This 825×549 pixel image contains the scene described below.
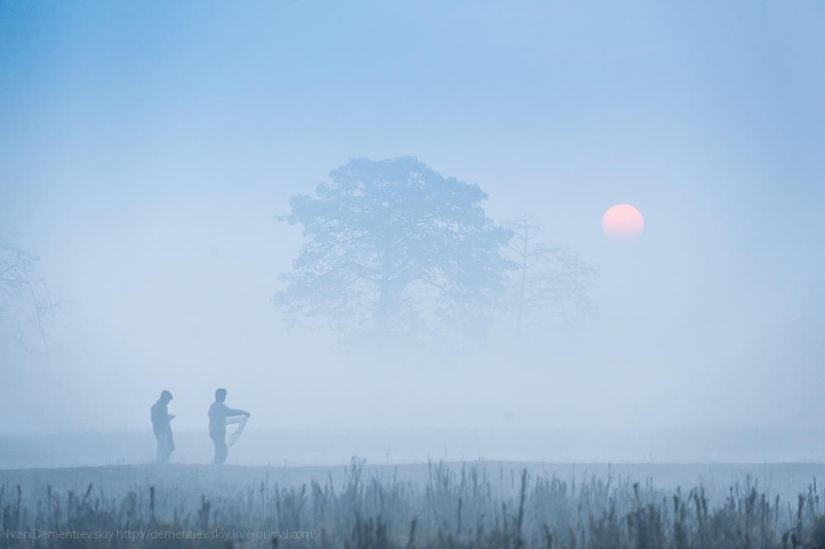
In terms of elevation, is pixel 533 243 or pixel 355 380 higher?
pixel 533 243

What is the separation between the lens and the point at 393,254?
3825 centimetres

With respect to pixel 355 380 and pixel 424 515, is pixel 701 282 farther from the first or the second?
pixel 424 515

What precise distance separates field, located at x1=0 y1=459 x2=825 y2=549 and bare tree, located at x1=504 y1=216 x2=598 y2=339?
27.2m

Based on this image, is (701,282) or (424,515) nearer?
(424,515)

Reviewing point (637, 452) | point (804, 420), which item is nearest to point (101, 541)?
point (637, 452)

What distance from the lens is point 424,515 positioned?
38.6ft

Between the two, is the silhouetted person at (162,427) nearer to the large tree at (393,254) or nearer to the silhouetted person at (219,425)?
the silhouetted person at (219,425)

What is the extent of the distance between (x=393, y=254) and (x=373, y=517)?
2761cm

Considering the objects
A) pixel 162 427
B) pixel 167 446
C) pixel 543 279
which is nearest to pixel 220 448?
pixel 167 446

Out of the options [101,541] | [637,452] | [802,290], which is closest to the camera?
[101,541]

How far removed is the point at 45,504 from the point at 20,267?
33.4m

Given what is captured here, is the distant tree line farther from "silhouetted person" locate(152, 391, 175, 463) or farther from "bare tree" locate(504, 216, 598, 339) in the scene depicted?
"silhouetted person" locate(152, 391, 175, 463)

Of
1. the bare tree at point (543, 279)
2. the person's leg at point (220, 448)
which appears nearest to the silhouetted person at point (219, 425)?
the person's leg at point (220, 448)

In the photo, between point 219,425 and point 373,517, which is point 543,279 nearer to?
point 219,425
